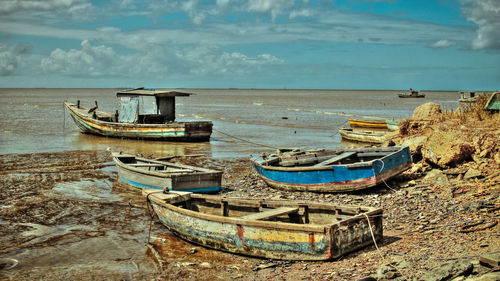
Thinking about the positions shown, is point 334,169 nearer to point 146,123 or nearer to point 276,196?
point 276,196

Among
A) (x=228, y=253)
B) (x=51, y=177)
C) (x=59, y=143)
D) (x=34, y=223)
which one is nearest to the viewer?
(x=228, y=253)

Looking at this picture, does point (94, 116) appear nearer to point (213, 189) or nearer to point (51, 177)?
point (51, 177)

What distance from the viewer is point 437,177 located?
12086 mm

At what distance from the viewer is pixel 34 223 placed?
10406 millimetres

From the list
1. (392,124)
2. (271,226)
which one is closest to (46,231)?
(271,226)

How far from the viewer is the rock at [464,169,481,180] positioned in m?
11.1

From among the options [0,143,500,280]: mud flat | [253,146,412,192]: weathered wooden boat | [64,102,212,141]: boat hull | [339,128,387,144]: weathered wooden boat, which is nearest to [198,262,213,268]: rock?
[0,143,500,280]: mud flat

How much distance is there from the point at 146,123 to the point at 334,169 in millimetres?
17488

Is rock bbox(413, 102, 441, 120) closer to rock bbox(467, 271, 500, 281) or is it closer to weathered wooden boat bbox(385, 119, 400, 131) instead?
weathered wooden boat bbox(385, 119, 400, 131)

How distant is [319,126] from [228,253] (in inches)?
1137

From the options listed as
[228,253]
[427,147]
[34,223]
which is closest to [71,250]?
[34,223]

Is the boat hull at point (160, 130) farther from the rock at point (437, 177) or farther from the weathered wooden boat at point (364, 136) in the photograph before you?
the rock at point (437, 177)

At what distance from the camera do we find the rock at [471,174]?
11.1m

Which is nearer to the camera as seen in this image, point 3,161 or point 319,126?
point 3,161
